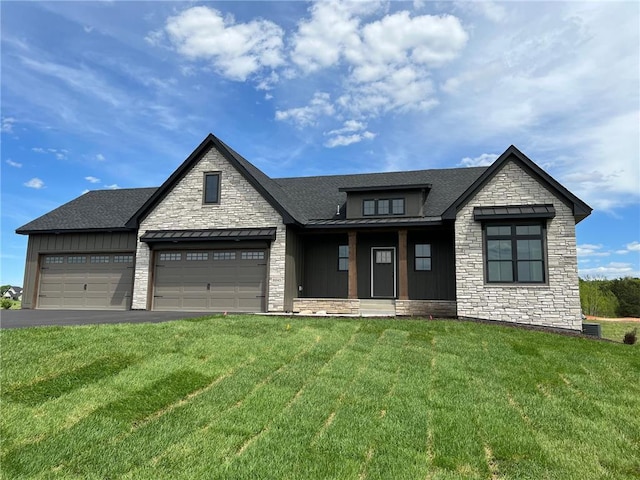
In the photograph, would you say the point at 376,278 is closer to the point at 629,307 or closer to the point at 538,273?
the point at 538,273

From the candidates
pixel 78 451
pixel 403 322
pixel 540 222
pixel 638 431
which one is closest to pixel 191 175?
pixel 403 322

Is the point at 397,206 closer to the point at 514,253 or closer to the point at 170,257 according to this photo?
the point at 514,253

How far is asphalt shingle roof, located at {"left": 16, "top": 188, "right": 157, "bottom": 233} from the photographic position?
19.3 m

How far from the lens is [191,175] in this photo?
17.8 meters

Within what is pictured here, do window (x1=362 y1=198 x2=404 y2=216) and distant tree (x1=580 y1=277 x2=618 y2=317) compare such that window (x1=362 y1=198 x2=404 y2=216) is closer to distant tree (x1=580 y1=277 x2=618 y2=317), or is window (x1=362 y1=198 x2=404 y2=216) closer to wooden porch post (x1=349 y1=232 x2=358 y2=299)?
wooden porch post (x1=349 y1=232 x2=358 y2=299)

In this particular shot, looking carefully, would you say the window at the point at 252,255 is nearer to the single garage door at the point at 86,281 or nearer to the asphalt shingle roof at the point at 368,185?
the asphalt shingle roof at the point at 368,185

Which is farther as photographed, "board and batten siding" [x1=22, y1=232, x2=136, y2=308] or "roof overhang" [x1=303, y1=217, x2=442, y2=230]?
"board and batten siding" [x1=22, y1=232, x2=136, y2=308]

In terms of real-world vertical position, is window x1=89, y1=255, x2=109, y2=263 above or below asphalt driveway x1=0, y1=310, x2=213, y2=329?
above

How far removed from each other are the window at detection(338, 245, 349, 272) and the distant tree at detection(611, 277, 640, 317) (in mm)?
21962

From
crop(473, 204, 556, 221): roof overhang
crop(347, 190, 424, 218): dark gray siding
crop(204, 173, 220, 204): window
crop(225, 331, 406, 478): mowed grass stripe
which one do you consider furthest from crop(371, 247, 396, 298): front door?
crop(225, 331, 406, 478): mowed grass stripe

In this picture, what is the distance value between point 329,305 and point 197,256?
5.83 metres

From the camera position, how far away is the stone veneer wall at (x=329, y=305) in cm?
1619

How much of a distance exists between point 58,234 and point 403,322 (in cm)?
1620

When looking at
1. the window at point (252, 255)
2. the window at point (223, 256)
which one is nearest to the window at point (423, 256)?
the window at point (252, 255)
